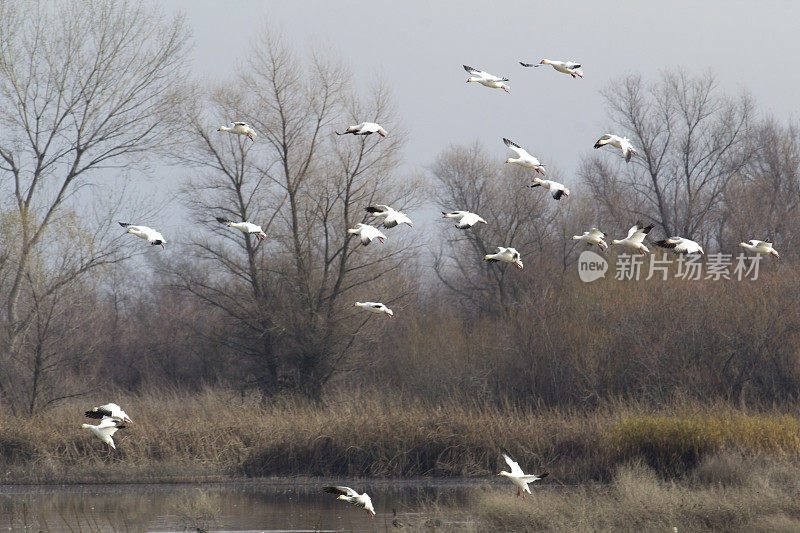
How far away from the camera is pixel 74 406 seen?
2894cm

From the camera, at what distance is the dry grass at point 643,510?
16.1 m

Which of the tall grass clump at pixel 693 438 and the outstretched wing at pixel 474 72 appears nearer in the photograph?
the outstretched wing at pixel 474 72

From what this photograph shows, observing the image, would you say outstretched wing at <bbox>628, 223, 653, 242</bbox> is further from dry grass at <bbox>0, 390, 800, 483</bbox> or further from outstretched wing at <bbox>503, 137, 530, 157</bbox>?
dry grass at <bbox>0, 390, 800, 483</bbox>

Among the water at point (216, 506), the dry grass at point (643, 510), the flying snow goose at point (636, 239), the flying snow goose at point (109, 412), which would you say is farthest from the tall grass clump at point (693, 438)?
the flying snow goose at point (109, 412)

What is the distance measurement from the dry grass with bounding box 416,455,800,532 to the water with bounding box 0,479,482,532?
1.44 meters

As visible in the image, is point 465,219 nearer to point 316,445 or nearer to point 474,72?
point 474,72

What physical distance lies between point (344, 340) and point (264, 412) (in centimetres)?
740

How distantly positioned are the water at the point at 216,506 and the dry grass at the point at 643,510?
4.73 feet

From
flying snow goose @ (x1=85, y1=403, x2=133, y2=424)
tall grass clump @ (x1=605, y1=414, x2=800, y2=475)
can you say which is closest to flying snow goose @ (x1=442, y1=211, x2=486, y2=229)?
flying snow goose @ (x1=85, y1=403, x2=133, y2=424)

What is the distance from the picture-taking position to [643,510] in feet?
54.2

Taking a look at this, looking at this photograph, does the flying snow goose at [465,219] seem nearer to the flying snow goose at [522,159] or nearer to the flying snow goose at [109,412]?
the flying snow goose at [522,159]

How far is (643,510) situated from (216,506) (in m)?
9.24

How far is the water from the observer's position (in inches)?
737

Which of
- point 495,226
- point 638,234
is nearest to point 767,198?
point 495,226
